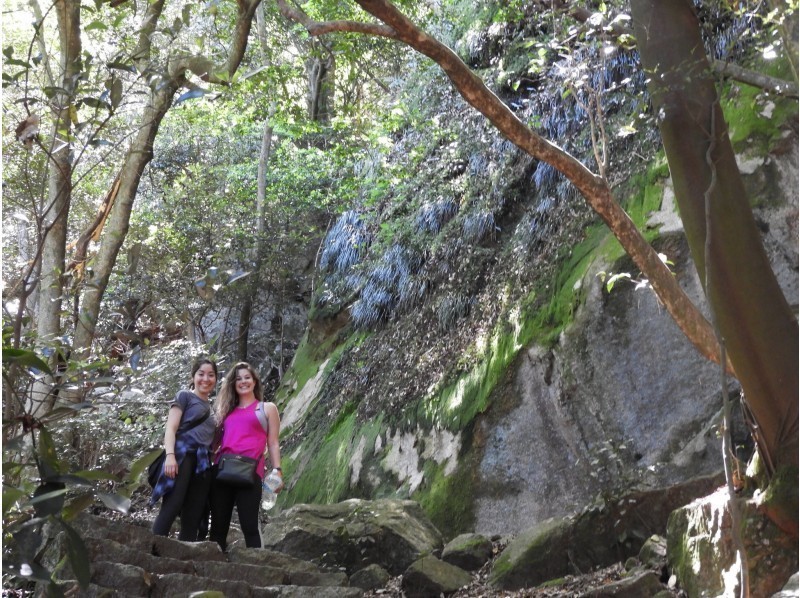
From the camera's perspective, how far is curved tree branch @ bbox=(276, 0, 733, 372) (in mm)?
4422

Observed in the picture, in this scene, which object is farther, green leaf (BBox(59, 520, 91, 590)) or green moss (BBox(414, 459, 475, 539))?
green moss (BBox(414, 459, 475, 539))

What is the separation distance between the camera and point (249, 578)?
5.11 meters

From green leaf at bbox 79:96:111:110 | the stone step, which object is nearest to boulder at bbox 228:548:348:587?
the stone step

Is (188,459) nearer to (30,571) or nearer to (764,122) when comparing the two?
(30,571)

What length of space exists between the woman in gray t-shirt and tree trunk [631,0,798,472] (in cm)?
348

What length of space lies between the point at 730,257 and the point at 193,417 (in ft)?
12.2

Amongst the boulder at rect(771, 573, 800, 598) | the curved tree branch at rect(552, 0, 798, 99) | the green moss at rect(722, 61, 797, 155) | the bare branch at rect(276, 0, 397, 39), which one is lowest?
the boulder at rect(771, 573, 800, 598)

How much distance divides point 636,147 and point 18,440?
728 cm

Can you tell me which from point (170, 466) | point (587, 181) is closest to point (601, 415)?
point (587, 181)

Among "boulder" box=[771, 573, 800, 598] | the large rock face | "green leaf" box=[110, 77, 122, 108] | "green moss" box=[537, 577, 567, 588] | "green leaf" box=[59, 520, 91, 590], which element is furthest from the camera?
the large rock face

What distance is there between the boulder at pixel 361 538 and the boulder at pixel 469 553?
18 cm

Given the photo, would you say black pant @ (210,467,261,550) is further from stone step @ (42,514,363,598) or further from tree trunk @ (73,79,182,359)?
tree trunk @ (73,79,182,359)

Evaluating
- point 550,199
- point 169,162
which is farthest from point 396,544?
point 169,162

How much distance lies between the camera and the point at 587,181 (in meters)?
4.55
